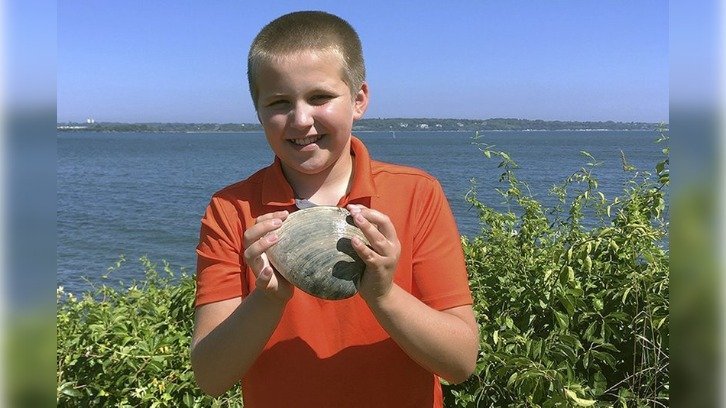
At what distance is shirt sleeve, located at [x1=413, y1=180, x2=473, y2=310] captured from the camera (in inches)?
87.1

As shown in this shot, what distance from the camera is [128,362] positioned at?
4.05 m

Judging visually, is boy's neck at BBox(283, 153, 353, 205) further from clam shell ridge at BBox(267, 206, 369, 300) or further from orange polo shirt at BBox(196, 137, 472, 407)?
clam shell ridge at BBox(267, 206, 369, 300)

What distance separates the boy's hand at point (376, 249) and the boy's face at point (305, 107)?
31 cm

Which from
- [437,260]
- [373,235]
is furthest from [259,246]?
[437,260]

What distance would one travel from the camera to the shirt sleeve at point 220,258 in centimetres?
216

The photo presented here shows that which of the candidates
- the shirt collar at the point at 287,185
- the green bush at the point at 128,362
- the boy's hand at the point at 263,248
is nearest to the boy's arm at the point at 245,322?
the boy's hand at the point at 263,248

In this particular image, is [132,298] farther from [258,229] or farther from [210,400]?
[258,229]

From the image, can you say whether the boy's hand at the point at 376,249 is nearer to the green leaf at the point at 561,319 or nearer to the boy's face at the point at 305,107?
the boy's face at the point at 305,107

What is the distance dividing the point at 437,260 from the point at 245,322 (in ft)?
2.13

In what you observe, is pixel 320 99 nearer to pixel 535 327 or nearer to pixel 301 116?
pixel 301 116
